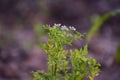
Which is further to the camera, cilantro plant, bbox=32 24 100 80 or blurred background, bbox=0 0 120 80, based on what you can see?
blurred background, bbox=0 0 120 80

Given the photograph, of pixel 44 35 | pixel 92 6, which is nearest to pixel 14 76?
pixel 44 35

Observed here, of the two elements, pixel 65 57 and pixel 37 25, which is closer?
pixel 65 57

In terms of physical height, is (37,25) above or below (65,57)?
above

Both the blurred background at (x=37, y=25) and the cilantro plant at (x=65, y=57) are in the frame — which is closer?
the cilantro plant at (x=65, y=57)

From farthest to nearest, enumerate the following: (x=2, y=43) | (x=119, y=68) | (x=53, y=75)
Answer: (x=2, y=43)
(x=119, y=68)
(x=53, y=75)

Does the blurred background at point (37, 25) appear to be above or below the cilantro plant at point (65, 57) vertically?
above

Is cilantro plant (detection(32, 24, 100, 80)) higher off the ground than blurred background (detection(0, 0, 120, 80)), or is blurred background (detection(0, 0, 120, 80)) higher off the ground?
blurred background (detection(0, 0, 120, 80))

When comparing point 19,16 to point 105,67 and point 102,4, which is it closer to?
point 102,4

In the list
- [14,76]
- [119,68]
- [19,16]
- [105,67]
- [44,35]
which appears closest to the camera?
[119,68]
